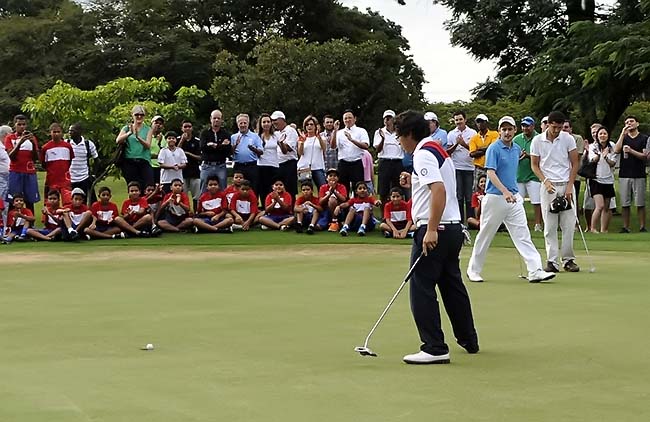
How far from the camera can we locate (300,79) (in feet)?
140

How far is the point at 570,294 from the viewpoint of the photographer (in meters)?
11.1

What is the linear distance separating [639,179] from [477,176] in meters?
2.97

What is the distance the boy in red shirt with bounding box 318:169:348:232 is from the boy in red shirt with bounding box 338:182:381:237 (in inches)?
7.7

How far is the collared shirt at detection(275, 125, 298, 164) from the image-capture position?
19.8 m

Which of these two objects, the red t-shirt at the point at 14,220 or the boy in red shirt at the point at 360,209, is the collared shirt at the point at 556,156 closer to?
the boy in red shirt at the point at 360,209

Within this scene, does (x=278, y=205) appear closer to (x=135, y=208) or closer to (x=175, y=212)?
(x=175, y=212)

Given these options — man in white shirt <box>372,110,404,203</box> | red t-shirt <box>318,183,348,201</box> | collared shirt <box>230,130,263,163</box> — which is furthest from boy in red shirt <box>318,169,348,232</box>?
collared shirt <box>230,130,263,163</box>

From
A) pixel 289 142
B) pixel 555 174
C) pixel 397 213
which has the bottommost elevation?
pixel 397 213

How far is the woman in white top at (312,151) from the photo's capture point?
1978cm

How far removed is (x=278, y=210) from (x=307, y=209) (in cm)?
60

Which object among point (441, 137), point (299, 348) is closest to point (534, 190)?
point (441, 137)

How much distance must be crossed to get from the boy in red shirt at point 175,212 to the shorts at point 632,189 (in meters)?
7.85

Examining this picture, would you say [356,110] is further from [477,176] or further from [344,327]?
[344,327]

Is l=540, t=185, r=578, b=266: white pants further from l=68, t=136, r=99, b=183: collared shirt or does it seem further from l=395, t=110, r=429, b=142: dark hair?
l=68, t=136, r=99, b=183: collared shirt
